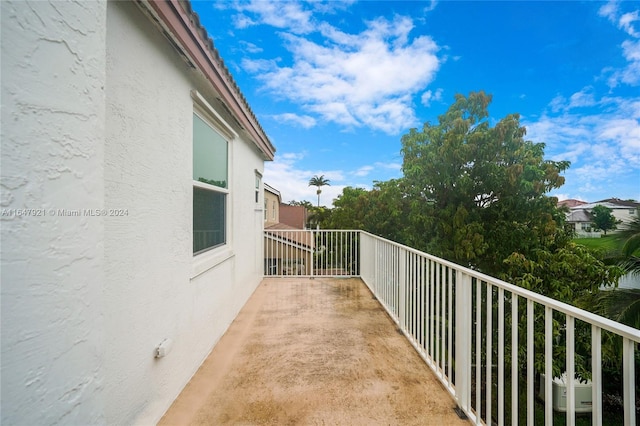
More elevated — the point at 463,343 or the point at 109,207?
the point at 109,207

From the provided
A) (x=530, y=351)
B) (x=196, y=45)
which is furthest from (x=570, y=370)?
(x=196, y=45)

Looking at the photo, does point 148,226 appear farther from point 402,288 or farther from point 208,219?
point 402,288

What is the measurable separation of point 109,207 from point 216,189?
→ 69.0 inches

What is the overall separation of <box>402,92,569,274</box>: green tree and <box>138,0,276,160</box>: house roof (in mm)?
6845

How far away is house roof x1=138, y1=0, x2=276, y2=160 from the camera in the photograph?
171 centimetres

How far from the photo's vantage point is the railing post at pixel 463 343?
6.51 feet

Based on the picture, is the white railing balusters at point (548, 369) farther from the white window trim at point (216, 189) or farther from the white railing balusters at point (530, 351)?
the white window trim at point (216, 189)

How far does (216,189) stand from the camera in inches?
124

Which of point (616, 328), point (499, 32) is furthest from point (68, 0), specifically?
point (499, 32)

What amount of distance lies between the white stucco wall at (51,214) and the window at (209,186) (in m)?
1.66

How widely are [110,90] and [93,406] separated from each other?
1448 millimetres

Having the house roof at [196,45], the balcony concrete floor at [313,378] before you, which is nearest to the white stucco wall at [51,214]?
the house roof at [196,45]

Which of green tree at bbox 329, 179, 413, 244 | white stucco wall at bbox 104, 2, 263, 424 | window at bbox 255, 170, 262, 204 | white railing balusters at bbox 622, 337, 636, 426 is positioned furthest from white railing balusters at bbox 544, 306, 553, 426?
green tree at bbox 329, 179, 413, 244

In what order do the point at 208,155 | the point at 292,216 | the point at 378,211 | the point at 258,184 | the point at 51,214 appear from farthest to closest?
the point at 292,216 < the point at 378,211 < the point at 258,184 < the point at 208,155 < the point at 51,214
